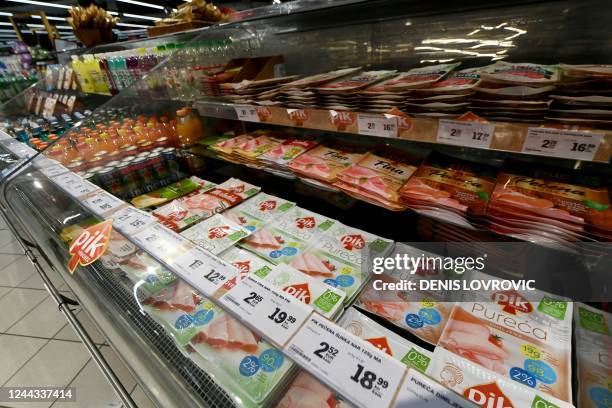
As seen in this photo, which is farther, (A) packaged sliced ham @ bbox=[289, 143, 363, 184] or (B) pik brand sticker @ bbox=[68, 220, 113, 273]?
(A) packaged sliced ham @ bbox=[289, 143, 363, 184]

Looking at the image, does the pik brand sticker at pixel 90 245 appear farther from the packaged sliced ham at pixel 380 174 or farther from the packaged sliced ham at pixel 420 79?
the packaged sliced ham at pixel 420 79

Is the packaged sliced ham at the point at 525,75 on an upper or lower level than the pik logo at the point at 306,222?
upper

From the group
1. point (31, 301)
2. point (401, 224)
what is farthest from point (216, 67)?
point (31, 301)

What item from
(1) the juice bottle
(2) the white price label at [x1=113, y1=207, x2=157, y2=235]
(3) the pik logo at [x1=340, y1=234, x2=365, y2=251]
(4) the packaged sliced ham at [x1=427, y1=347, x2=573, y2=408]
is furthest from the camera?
(1) the juice bottle

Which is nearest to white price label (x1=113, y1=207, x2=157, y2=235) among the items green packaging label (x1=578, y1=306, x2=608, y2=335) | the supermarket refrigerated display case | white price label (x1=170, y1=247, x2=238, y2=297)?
the supermarket refrigerated display case

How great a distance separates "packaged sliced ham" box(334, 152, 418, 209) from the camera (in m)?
1.02

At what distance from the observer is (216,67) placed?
1.68 metres

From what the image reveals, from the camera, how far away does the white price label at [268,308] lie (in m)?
0.57

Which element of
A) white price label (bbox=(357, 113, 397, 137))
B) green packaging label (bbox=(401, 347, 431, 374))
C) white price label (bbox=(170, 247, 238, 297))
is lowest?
green packaging label (bbox=(401, 347, 431, 374))

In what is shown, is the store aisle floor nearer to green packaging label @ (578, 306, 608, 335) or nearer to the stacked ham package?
the stacked ham package

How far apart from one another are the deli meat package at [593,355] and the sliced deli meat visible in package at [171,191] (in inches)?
63.8

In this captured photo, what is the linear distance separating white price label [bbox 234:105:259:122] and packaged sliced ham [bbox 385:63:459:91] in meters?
0.60

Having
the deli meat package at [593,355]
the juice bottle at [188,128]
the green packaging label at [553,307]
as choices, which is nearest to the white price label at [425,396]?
the deli meat package at [593,355]

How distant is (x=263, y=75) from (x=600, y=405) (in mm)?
1753
